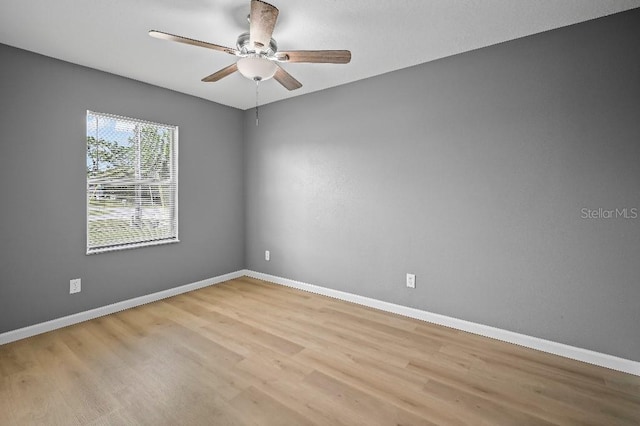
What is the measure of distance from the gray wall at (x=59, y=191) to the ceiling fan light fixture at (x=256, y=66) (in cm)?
192

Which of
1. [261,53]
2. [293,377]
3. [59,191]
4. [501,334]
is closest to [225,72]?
[261,53]

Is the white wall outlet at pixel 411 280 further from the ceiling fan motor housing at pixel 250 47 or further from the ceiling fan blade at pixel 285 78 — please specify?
the ceiling fan motor housing at pixel 250 47

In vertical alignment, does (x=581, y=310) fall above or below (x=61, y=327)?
above

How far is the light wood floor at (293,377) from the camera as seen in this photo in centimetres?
173

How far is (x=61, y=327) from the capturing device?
111 inches

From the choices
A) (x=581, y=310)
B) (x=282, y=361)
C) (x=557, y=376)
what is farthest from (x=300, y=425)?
(x=581, y=310)

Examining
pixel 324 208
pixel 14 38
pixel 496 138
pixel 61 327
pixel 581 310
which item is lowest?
pixel 61 327

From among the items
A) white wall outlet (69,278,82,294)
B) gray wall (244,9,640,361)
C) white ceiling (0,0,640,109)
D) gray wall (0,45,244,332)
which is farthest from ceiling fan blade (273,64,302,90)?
white wall outlet (69,278,82,294)

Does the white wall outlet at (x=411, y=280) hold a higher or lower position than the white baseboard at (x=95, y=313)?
higher

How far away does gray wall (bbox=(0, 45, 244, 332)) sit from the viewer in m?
2.56

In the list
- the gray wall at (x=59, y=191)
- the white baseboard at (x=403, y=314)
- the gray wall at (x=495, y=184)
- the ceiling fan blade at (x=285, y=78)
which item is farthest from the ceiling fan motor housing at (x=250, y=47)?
the white baseboard at (x=403, y=314)

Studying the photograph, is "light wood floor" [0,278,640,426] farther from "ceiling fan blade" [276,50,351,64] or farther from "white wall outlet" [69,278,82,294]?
"ceiling fan blade" [276,50,351,64]

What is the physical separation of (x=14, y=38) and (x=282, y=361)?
10.8ft

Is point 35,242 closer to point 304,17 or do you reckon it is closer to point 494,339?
point 304,17
